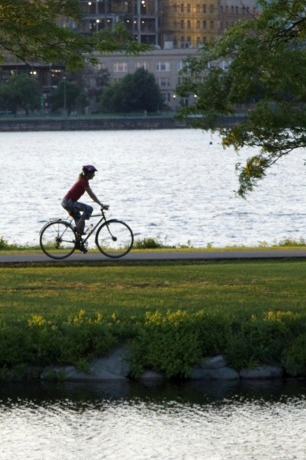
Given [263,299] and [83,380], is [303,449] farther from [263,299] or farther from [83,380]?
[263,299]

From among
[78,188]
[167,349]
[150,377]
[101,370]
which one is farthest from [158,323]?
[78,188]

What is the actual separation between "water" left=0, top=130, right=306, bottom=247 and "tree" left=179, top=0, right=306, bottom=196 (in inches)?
289

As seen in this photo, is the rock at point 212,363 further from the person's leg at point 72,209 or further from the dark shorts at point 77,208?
the dark shorts at point 77,208

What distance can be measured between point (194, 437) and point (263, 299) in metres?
5.56

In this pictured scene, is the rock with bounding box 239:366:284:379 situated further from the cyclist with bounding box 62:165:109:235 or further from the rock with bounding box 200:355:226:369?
the cyclist with bounding box 62:165:109:235

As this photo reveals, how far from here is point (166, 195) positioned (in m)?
93.9

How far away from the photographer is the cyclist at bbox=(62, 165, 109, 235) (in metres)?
26.5

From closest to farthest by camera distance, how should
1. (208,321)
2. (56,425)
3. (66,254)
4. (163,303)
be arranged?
1. (56,425)
2. (208,321)
3. (163,303)
4. (66,254)

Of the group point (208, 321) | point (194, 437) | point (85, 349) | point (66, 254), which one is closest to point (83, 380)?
point (85, 349)

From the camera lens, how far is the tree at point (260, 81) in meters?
25.6

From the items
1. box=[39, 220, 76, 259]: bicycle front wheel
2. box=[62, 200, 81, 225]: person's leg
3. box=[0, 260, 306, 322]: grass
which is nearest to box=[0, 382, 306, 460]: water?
box=[0, 260, 306, 322]: grass

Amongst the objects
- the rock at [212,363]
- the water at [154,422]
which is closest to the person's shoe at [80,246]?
the rock at [212,363]

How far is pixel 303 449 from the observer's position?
1522 centimetres

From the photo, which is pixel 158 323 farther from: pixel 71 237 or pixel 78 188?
pixel 71 237
